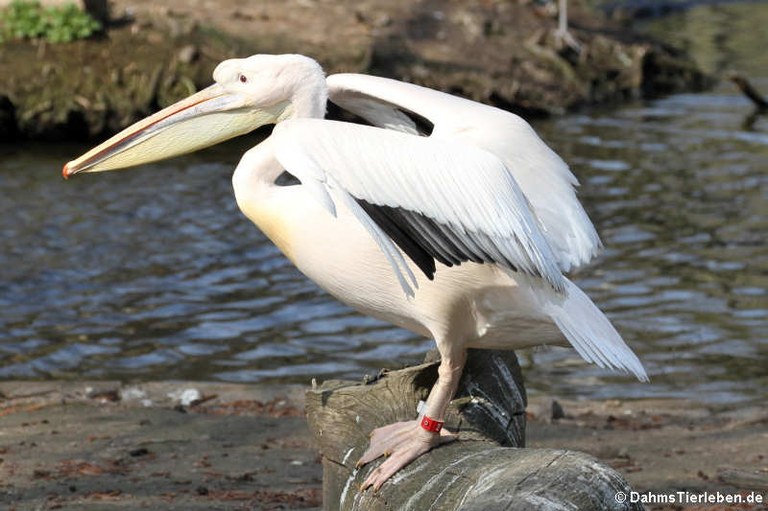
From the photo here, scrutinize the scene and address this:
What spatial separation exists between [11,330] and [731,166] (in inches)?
233

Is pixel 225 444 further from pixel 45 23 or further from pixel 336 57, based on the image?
pixel 45 23

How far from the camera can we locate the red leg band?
3.12 metres

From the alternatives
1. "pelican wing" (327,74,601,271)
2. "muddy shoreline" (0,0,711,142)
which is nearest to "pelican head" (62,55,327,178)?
"pelican wing" (327,74,601,271)

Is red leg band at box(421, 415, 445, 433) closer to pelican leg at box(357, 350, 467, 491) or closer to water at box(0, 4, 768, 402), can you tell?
pelican leg at box(357, 350, 467, 491)

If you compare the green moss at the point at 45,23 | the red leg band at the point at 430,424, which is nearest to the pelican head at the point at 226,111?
the red leg band at the point at 430,424

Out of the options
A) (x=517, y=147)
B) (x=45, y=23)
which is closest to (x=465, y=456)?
(x=517, y=147)

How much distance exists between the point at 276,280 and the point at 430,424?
4.58 m

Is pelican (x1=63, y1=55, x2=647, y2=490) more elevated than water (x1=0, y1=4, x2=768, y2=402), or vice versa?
pelican (x1=63, y1=55, x2=647, y2=490)

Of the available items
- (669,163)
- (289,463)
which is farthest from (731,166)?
(289,463)

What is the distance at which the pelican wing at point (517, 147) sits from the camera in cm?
327

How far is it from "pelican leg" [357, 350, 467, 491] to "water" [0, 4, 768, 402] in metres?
2.60

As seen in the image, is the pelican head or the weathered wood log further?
the pelican head

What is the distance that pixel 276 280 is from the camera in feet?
25.1

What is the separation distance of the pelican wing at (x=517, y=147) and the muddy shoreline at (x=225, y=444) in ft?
3.67
